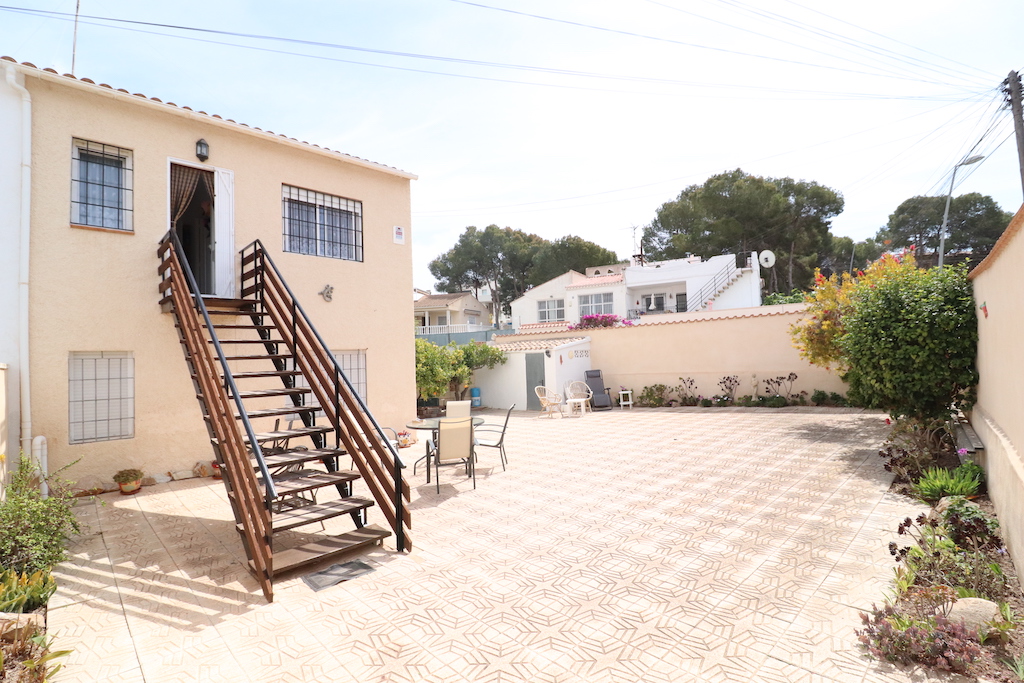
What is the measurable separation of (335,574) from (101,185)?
6537 mm

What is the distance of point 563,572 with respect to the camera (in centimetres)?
417

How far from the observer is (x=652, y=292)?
1066 inches

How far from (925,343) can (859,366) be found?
1012 mm

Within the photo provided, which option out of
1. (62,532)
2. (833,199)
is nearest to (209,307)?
(62,532)

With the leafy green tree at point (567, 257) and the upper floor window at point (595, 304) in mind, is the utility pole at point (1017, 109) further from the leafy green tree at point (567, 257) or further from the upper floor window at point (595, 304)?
the leafy green tree at point (567, 257)

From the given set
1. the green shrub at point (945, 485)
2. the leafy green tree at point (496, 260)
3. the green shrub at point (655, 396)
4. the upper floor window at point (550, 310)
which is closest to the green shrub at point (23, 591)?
the green shrub at point (945, 485)

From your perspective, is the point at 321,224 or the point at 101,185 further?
the point at 321,224

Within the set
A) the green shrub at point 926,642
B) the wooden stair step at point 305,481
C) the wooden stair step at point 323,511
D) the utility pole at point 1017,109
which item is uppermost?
the utility pole at point 1017,109

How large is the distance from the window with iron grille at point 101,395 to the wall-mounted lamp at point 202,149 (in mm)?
3091

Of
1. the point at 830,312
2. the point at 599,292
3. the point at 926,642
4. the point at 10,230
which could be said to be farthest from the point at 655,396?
the point at 10,230

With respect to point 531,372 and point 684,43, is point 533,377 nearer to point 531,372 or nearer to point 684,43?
A: point 531,372

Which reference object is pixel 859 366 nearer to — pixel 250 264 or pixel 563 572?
pixel 563 572

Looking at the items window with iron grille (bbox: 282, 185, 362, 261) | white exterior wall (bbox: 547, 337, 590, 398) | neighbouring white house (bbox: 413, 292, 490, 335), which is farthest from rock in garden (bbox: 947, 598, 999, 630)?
neighbouring white house (bbox: 413, 292, 490, 335)

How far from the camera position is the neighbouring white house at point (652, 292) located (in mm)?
25172
